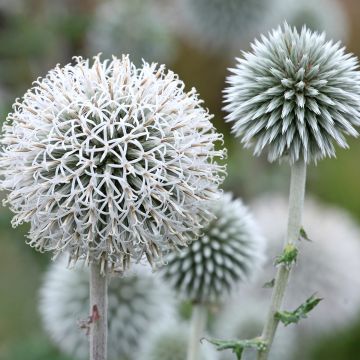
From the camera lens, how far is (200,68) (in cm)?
1167

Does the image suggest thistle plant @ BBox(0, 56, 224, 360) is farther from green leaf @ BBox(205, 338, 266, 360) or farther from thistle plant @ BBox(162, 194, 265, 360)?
thistle plant @ BBox(162, 194, 265, 360)

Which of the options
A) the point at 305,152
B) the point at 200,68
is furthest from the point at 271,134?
the point at 200,68

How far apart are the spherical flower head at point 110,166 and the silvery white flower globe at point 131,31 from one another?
159 inches

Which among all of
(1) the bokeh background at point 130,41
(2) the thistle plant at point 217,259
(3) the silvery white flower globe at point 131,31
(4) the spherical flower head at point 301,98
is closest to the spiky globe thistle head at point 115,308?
(2) the thistle plant at point 217,259

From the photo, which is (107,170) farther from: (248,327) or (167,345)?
(248,327)

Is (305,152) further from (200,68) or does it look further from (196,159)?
(200,68)

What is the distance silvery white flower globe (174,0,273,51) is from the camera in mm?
6613

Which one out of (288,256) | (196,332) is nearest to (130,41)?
(196,332)

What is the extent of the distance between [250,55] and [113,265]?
3.18ft

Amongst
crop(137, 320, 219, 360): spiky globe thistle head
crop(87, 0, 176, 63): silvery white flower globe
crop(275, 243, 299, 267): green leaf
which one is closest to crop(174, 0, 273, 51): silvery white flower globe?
crop(87, 0, 176, 63): silvery white flower globe

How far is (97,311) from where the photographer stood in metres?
2.68

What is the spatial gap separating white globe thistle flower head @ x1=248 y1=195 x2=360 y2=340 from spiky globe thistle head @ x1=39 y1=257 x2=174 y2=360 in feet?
4.80

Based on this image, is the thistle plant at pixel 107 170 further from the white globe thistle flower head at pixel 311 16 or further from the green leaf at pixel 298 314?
the white globe thistle flower head at pixel 311 16

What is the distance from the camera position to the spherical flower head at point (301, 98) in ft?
9.32
